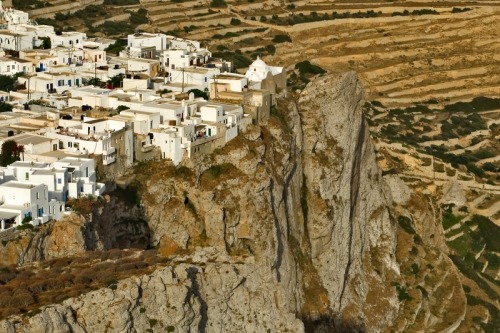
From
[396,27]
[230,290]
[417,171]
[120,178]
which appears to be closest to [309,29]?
[396,27]

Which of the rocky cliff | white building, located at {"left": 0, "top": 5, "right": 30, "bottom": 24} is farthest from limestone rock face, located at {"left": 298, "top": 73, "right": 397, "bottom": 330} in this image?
white building, located at {"left": 0, "top": 5, "right": 30, "bottom": 24}

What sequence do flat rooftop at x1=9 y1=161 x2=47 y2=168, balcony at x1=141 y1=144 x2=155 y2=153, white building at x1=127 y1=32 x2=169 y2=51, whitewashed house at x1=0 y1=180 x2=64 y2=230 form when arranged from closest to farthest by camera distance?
whitewashed house at x1=0 y1=180 x2=64 y2=230 < flat rooftop at x1=9 y1=161 x2=47 y2=168 < balcony at x1=141 y1=144 x2=155 y2=153 < white building at x1=127 y1=32 x2=169 y2=51

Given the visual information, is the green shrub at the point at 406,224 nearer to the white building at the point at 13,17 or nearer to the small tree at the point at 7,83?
the small tree at the point at 7,83

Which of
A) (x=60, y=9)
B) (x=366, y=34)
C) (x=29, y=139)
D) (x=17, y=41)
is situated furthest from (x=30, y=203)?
(x=366, y=34)

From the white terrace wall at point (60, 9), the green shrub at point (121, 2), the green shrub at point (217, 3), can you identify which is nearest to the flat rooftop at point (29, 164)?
the white terrace wall at point (60, 9)

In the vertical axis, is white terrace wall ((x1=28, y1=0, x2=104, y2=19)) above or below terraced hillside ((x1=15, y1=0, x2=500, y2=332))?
above

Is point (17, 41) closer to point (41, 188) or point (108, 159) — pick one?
point (108, 159)

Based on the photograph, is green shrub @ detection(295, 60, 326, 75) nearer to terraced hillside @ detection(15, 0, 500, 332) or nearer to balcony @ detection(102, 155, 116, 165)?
terraced hillside @ detection(15, 0, 500, 332)

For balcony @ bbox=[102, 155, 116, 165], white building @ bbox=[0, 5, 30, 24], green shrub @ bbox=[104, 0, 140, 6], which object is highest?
balcony @ bbox=[102, 155, 116, 165]
